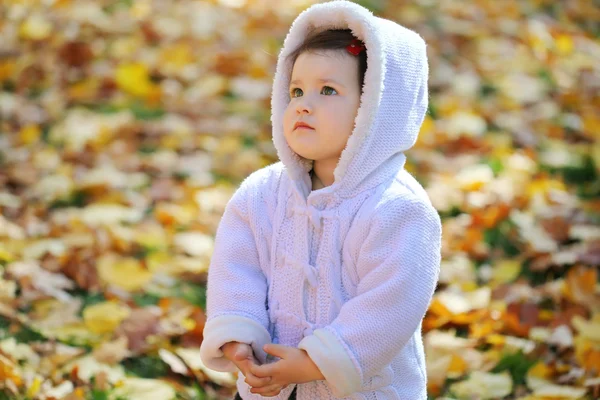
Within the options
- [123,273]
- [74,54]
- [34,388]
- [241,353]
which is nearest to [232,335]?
[241,353]

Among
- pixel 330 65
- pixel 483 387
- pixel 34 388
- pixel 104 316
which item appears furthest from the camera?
pixel 104 316

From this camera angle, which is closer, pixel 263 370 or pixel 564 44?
pixel 263 370

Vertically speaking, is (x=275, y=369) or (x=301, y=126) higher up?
(x=301, y=126)

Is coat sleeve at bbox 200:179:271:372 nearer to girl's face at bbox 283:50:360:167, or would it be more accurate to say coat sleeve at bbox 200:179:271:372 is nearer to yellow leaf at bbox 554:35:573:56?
girl's face at bbox 283:50:360:167

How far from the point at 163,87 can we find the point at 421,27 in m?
1.73

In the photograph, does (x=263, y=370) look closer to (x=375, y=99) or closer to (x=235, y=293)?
(x=235, y=293)

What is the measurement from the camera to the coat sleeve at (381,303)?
69.4 inches

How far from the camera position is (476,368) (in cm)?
266

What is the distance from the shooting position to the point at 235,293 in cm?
193

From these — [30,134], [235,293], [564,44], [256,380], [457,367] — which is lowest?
[457,367]

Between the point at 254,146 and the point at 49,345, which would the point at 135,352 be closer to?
the point at 49,345

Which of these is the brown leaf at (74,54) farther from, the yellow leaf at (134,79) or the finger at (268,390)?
the finger at (268,390)

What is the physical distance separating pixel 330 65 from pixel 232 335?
607 millimetres

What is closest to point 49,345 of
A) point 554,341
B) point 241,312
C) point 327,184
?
point 241,312
